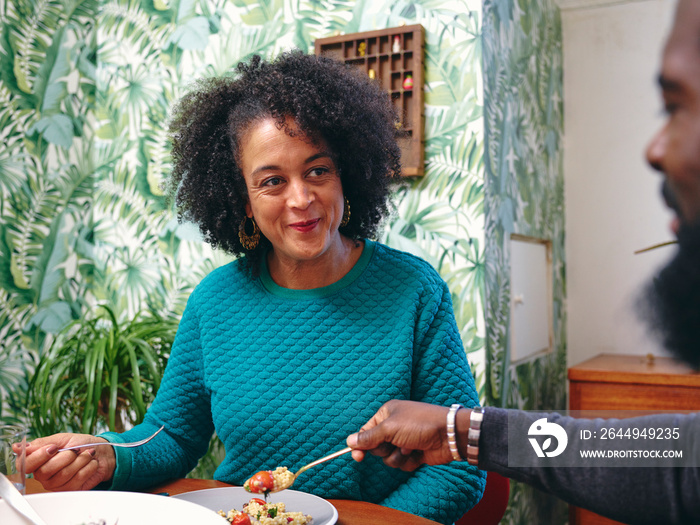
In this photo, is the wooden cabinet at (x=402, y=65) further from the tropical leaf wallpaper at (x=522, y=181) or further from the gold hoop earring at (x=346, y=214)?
the gold hoop earring at (x=346, y=214)

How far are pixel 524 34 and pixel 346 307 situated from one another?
1.61m

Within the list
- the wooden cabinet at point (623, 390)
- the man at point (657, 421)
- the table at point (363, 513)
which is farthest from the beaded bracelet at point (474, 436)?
the wooden cabinet at point (623, 390)

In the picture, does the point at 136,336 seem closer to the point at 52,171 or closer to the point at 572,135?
the point at 52,171

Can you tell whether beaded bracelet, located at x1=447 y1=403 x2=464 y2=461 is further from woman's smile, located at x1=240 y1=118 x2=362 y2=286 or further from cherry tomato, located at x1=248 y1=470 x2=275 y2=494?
woman's smile, located at x1=240 y1=118 x2=362 y2=286

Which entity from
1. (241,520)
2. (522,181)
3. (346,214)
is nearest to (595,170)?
(522,181)

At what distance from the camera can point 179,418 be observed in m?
1.29

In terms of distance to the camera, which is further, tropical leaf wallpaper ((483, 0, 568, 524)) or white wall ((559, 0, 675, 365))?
tropical leaf wallpaper ((483, 0, 568, 524))

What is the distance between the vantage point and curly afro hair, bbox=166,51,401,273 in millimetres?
1266

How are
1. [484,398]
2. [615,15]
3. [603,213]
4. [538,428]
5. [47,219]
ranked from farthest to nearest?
[47,219]
[603,213]
[484,398]
[615,15]
[538,428]

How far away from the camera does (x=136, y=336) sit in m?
2.02

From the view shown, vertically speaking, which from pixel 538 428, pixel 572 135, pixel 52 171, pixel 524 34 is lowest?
pixel 538 428

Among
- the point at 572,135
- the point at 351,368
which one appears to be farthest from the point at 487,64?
the point at 351,368

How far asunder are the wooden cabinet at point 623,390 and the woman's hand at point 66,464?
5.65 ft
